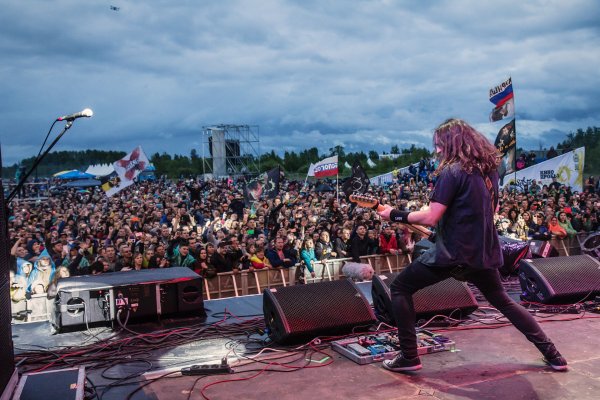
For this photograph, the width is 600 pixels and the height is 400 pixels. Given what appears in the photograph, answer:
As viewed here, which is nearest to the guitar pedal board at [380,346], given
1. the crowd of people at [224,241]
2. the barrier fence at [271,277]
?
the barrier fence at [271,277]

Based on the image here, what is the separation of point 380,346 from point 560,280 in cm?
215

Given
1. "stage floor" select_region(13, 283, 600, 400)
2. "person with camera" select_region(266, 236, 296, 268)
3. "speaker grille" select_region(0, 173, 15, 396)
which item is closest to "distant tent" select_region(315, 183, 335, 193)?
"person with camera" select_region(266, 236, 296, 268)

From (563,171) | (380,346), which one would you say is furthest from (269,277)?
(563,171)

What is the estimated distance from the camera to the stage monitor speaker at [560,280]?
4.74 metres

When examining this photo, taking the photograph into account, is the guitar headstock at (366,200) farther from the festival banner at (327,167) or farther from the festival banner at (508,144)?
the festival banner at (327,167)

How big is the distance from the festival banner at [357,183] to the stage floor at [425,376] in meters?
9.76

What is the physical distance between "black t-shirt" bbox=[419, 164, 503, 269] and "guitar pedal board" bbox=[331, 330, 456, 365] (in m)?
0.79

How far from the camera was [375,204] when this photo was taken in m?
3.42

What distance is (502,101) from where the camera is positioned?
13.0 metres

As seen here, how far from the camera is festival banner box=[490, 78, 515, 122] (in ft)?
42.2

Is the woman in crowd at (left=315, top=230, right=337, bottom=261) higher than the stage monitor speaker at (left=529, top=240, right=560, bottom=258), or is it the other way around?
the woman in crowd at (left=315, top=230, right=337, bottom=261)

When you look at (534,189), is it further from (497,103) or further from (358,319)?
(358,319)

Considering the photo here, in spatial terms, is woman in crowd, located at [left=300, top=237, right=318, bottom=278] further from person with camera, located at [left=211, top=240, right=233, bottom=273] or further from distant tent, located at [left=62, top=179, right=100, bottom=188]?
distant tent, located at [left=62, top=179, right=100, bottom=188]

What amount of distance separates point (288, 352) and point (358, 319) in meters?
0.67
